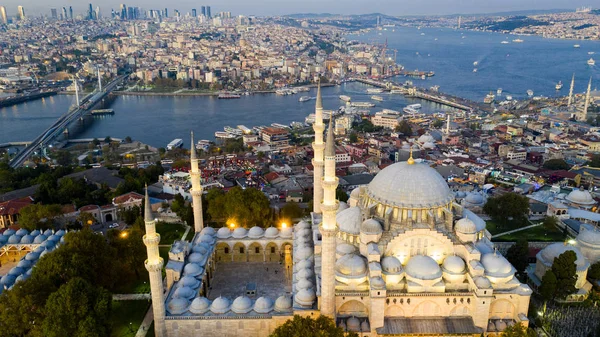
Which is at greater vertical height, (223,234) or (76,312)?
(76,312)

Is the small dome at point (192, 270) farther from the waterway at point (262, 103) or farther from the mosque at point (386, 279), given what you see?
the waterway at point (262, 103)

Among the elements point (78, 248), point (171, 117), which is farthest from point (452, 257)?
point (171, 117)

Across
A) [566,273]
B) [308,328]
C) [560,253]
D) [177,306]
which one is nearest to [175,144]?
[177,306]

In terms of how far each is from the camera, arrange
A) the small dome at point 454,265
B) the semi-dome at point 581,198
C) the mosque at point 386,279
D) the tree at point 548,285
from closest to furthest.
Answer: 1. the mosque at point 386,279
2. the small dome at point 454,265
3. the tree at point 548,285
4. the semi-dome at point 581,198

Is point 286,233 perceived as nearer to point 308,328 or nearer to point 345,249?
point 345,249

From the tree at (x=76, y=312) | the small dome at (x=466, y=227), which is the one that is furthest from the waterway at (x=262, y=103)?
the small dome at (x=466, y=227)

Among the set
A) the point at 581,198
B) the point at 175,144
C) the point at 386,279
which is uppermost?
the point at 386,279

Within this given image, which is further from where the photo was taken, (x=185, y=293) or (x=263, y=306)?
(x=185, y=293)
